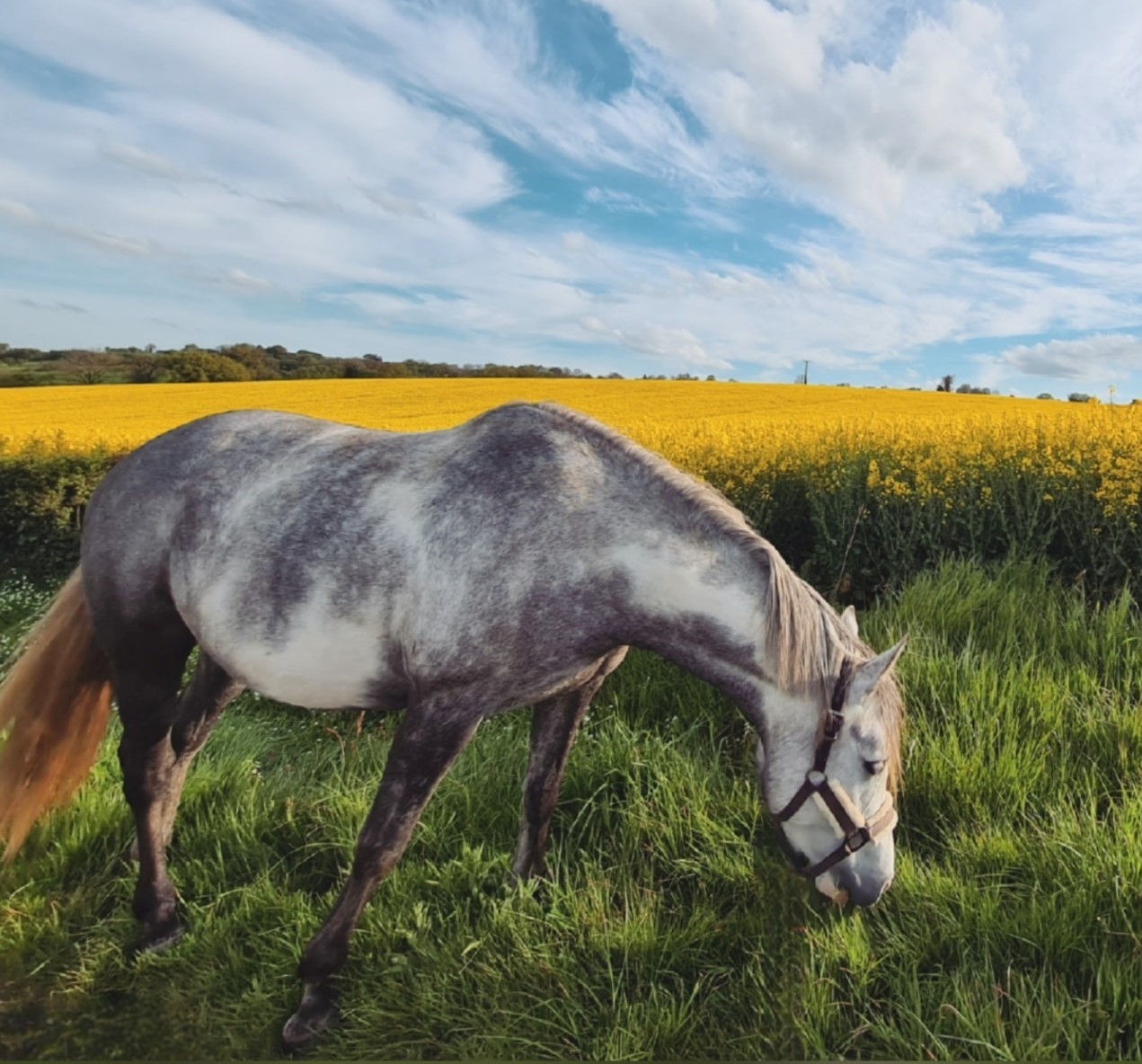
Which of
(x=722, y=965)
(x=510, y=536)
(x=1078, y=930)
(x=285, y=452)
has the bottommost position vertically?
(x=722, y=965)

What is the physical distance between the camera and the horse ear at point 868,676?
2059 mm

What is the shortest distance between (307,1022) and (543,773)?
3.64 feet

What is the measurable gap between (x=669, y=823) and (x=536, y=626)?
1.39 metres

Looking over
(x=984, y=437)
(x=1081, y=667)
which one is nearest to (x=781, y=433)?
(x=984, y=437)

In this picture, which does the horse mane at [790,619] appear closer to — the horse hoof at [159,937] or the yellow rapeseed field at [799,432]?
the horse hoof at [159,937]

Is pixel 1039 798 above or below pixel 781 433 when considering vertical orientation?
below

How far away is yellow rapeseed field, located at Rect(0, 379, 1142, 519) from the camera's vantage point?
5.71 meters

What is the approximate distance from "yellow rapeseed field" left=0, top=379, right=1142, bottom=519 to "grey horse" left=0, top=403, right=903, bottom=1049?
4.07m

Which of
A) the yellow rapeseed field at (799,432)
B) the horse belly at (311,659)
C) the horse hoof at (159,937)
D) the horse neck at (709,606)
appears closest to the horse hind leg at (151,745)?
the horse hoof at (159,937)

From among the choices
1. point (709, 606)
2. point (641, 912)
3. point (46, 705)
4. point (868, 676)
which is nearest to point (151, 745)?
point (46, 705)

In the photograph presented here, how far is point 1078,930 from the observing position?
241 centimetres

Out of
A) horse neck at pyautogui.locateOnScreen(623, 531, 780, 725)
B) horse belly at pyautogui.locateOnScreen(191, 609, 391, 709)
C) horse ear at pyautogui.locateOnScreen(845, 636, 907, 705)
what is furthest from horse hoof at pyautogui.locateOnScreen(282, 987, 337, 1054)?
horse ear at pyautogui.locateOnScreen(845, 636, 907, 705)

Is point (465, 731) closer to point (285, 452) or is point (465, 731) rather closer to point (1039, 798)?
point (285, 452)

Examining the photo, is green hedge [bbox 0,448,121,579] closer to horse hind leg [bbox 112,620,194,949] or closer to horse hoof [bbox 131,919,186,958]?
horse hind leg [bbox 112,620,194,949]
